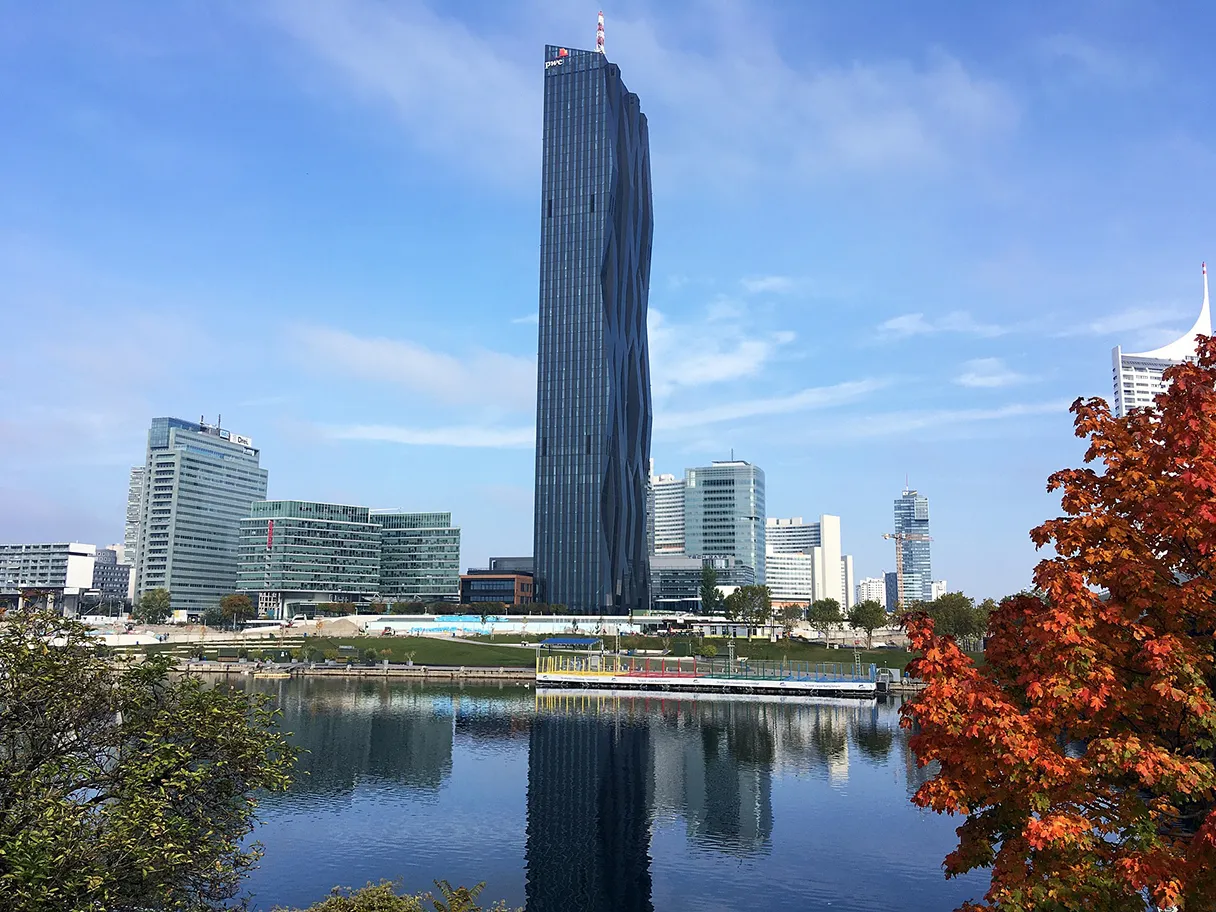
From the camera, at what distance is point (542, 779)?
92500 millimetres

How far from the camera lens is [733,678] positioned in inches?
7249

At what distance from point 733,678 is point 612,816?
11065 centimetres

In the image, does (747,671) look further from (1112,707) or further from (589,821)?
(1112,707)

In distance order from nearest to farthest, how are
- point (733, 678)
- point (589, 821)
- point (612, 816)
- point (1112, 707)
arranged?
point (1112, 707) < point (589, 821) < point (612, 816) < point (733, 678)

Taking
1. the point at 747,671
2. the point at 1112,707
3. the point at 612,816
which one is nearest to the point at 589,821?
the point at 612,816

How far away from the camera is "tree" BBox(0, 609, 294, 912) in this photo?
2309cm

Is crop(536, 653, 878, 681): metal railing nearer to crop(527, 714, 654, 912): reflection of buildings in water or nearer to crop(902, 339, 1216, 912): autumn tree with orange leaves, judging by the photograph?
crop(527, 714, 654, 912): reflection of buildings in water

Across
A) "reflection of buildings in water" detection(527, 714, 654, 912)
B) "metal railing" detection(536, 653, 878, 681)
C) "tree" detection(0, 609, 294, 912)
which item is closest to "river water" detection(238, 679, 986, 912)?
"reflection of buildings in water" detection(527, 714, 654, 912)

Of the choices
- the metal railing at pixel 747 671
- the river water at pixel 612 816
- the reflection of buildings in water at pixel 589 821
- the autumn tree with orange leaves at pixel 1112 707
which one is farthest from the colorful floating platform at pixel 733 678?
the autumn tree with orange leaves at pixel 1112 707

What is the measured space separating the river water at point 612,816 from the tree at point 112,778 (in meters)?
30.4

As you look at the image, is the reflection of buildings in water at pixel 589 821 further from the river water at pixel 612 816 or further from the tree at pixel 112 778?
the tree at pixel 112 778

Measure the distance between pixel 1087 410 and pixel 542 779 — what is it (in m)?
80.4

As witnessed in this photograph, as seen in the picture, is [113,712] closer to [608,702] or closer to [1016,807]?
[1016,807]

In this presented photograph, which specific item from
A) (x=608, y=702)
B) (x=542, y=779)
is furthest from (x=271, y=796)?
(x=608, y=702)
